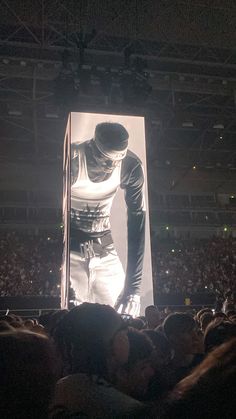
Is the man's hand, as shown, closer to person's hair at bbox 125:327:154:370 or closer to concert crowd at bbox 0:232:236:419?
concert crowd at bbox 0:232:236:419

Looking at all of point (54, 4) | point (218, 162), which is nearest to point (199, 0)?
point (54, 4)

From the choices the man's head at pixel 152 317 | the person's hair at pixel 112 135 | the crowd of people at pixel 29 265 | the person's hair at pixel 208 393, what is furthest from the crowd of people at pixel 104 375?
the crowd of people at pixel 29 265

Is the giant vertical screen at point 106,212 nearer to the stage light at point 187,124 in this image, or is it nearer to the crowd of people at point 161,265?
the crowd of people at point 161,265

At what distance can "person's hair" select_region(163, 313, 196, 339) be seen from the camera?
112 inches

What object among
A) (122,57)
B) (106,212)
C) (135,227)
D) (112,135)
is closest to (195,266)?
(122,57)

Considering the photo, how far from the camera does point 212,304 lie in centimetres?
1366

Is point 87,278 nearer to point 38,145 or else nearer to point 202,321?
point 202,321

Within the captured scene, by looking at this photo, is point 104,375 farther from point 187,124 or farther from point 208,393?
point 187,124

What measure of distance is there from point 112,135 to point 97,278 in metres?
2.97

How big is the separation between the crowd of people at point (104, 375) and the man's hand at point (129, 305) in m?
5.26

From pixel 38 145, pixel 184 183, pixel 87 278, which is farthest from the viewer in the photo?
pixel 184 183

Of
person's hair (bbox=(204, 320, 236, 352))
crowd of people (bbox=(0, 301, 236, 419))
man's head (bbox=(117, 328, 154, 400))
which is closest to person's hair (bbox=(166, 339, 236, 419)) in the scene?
crowd of people (bbox=(0, 301, 236, 419))

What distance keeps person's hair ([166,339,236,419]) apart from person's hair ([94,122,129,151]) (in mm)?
7755

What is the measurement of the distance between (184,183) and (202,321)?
21.4 m
